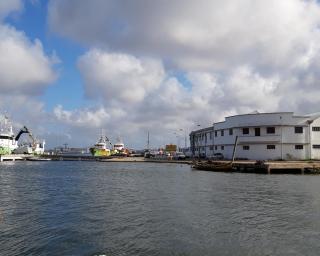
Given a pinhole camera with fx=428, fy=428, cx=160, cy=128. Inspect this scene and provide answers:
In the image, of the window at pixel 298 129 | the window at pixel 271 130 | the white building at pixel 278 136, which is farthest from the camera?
the window at pixel 271 130

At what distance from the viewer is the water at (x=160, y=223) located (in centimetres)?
2016

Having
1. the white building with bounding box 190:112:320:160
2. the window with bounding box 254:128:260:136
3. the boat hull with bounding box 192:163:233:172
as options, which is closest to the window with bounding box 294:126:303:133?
the white building with bounding box 190:112:320:160

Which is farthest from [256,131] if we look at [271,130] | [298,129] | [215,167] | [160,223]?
[160,223]

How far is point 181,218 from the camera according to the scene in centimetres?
2709

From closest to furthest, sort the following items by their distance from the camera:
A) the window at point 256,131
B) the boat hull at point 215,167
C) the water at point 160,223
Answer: the water at point 160,223, the boat hull at point 215,167, the window at point 256,131

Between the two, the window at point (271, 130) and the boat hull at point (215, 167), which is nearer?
the boat hull at point (215, 167)

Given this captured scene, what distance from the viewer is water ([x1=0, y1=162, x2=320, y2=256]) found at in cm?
2016

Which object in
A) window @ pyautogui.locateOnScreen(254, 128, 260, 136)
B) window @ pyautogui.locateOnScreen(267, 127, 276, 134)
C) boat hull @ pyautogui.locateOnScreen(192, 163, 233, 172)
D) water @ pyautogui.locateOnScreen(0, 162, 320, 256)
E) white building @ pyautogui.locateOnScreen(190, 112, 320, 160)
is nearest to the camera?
water @ pyautogui.locateOnScreen(0, 162, 320, 256)

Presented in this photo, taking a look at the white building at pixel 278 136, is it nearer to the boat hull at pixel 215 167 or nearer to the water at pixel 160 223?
the boat hull at pixel 215 167

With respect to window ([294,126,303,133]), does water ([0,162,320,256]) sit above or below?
below

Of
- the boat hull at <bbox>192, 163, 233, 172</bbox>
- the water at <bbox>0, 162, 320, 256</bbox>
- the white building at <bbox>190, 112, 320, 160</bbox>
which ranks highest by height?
the white building at <bbox>190, 112, 320, 160</bbox>

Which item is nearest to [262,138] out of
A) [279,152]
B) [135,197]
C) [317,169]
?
[279,152]

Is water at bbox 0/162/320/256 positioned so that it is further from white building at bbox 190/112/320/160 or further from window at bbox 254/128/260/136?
window at bbox 254/128/260/136

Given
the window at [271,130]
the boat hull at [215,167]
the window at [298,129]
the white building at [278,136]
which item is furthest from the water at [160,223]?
the window at [298,129]
